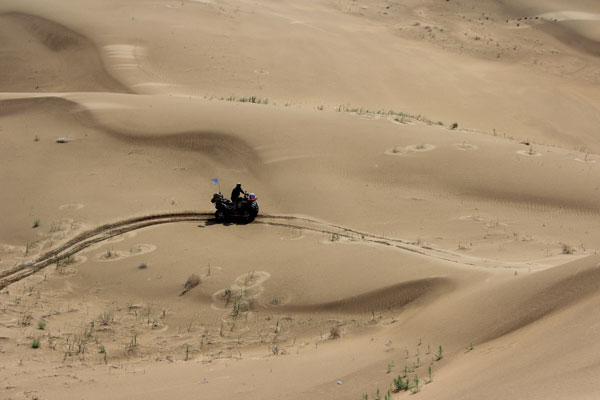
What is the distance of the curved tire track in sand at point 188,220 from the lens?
1112 centimetres

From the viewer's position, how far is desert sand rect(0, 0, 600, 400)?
7.70m

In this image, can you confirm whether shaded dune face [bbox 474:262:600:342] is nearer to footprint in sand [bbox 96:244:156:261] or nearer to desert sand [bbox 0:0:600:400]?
desert sand [bbox 0:0:600:400]

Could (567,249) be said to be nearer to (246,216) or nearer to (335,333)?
(335,333)

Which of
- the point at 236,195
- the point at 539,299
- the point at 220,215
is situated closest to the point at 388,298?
the point at 539,299

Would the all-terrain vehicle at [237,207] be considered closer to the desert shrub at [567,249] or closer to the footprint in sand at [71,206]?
the footprint in sand at [71,206]

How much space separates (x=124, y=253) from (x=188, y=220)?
1843mm

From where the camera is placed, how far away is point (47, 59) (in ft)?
88.9

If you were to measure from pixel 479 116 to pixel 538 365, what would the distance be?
20.4 metres

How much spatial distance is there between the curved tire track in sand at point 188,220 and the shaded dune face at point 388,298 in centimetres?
130

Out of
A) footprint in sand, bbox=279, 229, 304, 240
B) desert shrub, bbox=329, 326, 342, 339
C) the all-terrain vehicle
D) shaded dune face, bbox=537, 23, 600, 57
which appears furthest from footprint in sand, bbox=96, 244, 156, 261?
shaded dune face, bbox=537, 23, 600, 57

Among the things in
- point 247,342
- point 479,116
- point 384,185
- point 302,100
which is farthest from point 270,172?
point 479,116

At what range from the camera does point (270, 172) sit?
599 inches

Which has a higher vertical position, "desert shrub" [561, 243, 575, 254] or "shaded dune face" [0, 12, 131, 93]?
"shaded dune face" [0, 12, 131, 93]

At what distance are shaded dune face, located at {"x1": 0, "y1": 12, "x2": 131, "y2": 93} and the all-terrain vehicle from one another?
1159 centimetres
